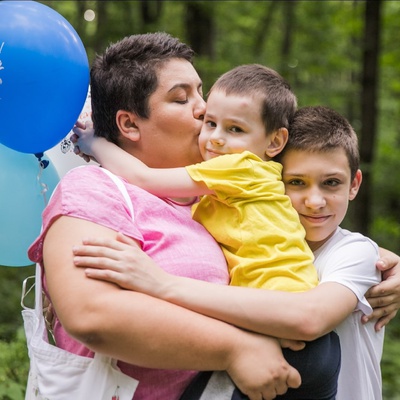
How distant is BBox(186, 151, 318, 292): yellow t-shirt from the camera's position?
2.19 m

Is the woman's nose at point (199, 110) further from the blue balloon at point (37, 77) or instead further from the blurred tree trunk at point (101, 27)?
the blurred tree trunk at point (101, 27)

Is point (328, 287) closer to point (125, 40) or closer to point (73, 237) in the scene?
point (73, 237)

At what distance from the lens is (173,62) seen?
258 cm

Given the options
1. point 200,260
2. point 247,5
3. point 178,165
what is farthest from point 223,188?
point 247,5

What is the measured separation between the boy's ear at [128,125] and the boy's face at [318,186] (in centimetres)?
57

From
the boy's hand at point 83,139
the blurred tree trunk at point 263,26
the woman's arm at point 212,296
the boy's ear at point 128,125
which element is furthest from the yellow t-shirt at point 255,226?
the blurred tree trunk at point 263,26

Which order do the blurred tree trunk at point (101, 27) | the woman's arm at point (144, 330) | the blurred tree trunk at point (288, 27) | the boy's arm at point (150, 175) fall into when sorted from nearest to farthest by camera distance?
the woman's arm at point (144, 330) < the boy's arm at point (150, 175) < the blurred tree trunk at point (101, 27) < the blurred tree trunk at point (288, 27)

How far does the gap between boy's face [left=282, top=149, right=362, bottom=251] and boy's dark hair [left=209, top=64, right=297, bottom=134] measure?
13 cm

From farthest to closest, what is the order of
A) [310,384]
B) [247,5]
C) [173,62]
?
1. [247,5]
2. [173,62]
3. [310,384]

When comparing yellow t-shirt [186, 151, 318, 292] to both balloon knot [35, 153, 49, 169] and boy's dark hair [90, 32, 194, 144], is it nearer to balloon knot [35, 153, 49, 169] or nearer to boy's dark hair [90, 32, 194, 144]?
boy's dark hair [90, 32, 194, 144]

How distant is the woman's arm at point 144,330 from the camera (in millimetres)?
1898

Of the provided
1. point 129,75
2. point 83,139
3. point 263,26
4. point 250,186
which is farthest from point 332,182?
point 263,26

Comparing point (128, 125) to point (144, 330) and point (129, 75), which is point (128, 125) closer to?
point (129, 75)

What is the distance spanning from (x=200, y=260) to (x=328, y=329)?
0.46 metres
